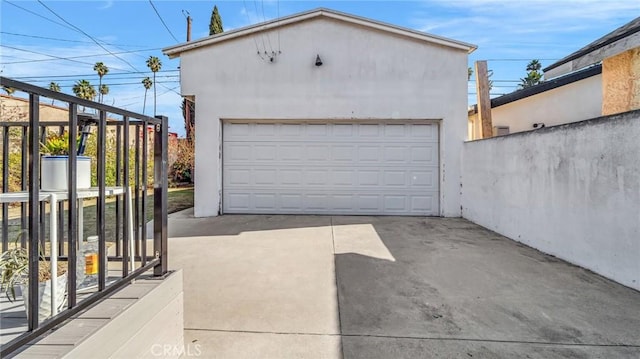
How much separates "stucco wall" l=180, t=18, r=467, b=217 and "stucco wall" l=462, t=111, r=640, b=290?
171 centimetres

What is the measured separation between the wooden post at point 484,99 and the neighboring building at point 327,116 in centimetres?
49

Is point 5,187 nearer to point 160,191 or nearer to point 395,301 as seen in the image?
point 160,191

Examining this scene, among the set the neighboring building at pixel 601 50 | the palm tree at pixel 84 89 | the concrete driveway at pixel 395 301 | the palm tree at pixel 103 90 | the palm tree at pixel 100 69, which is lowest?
the concrete driveway at pixel 395 301

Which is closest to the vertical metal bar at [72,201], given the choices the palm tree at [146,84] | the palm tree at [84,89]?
the palm tree at [84,89]

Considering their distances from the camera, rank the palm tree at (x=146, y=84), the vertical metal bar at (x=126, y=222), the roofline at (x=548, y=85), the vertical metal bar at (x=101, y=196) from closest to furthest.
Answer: the vertical metal bar at (x=101, y=196) < the vertical metal bar at (x=126, y=222) < the roofline at (x=548, y=85) < the palm tree at (x=146, y=84)

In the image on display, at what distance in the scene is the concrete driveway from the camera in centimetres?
213

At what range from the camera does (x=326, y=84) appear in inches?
285

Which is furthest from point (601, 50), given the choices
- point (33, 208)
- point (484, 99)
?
point (33, 208)

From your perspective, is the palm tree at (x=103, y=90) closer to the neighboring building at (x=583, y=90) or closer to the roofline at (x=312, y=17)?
the roofline at (x=312, y=17)

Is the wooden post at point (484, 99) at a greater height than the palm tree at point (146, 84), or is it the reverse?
the palm tree at point (146, 84)

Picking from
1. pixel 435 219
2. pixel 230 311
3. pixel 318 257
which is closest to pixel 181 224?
pixel 318 257

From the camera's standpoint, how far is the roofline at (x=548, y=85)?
6.81 meters

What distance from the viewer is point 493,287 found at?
318cm

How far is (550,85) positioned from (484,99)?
217 centimetres
